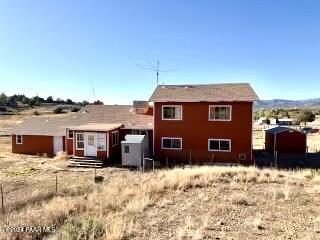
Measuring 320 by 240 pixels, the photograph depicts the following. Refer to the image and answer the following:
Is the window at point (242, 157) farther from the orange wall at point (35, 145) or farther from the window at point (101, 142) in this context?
the orange wall at point (35, 145)

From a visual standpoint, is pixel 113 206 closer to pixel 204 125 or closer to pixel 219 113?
pixel 204 125

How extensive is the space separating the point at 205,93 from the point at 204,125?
2991 mm

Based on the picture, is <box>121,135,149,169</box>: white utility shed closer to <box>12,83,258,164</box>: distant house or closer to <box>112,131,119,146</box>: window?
<box>12,83,258,164</box>: distant house

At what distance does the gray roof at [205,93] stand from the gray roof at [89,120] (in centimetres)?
352

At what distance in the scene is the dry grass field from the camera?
35.8 ft

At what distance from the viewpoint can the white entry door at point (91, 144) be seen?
3303 centimetres

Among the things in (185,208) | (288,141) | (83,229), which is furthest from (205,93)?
(83,229)

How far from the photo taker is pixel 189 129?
32.5 m

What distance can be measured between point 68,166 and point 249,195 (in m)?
18.7

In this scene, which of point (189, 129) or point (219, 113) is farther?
point (189, 129)

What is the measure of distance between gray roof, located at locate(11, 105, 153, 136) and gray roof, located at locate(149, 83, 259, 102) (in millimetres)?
3519

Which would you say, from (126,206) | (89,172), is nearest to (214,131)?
(89,172)

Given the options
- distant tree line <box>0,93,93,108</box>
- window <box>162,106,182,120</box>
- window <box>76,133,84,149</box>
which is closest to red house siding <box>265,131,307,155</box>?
window <box>162,106,182,120</box>

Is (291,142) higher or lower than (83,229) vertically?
higher
